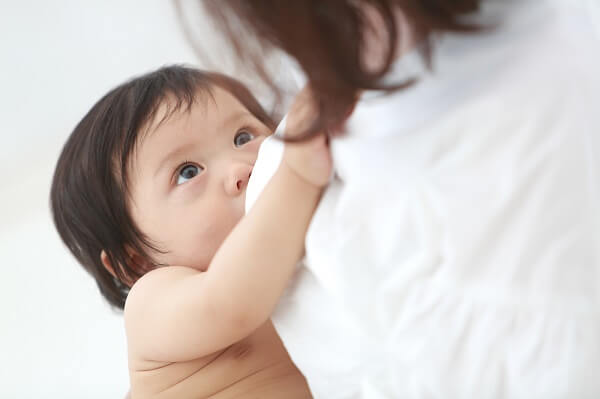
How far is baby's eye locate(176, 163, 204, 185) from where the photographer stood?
890mm

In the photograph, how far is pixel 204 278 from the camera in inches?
27.1

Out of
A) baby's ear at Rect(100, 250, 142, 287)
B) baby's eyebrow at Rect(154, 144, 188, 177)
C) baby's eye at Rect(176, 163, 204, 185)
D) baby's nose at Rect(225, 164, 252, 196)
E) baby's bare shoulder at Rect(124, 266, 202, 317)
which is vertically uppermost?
baby's eyebrow at Rect(154, 144, 188, 177)

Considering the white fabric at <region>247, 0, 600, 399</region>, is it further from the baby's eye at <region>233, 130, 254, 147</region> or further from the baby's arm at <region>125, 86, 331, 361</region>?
the baby's eye at <region>233, 130, 254, 147</region>

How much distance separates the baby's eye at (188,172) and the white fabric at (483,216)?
0.32 metres

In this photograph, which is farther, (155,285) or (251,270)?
(155,285)

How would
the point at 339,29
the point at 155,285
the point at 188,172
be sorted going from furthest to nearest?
the point at 188,172 < the point at 155,285 < the point at 339,29

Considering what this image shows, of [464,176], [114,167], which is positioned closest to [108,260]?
[114,167]

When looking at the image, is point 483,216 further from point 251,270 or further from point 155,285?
point 155,285

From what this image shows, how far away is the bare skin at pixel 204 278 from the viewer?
659mm

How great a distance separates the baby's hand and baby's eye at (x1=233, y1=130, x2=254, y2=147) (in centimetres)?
33

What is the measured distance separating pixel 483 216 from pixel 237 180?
382 millimetres

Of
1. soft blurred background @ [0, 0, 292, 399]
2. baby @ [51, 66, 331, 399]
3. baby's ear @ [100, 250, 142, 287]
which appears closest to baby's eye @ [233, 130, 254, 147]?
baby @ [51, 66, 331, 399]

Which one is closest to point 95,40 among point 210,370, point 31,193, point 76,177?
point 31,193

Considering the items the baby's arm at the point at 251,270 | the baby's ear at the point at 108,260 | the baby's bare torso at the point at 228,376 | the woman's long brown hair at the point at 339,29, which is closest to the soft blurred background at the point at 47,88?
the baby's ear at the point at 108,260
